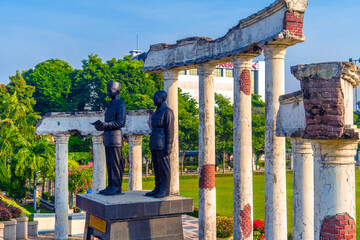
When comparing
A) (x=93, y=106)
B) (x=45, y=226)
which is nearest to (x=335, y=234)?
(x=45, y=226)

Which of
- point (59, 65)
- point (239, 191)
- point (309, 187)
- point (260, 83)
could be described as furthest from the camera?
point (260, 83)

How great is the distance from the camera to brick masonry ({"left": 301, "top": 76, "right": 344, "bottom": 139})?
7359 mm

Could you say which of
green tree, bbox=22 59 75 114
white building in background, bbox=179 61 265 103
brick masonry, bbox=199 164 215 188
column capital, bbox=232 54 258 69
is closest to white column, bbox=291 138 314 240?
column capital, bbox=232 54 258 69

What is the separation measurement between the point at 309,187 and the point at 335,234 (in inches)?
191

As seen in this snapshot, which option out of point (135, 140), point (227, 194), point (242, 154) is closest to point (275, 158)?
point (242, 154)

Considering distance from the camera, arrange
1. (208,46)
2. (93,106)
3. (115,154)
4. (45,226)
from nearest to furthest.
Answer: (115,154) → (208,46) → (45,226) → (93,106)

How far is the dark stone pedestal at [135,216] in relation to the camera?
481 inches

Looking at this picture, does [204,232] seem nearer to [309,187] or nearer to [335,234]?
[309,187]

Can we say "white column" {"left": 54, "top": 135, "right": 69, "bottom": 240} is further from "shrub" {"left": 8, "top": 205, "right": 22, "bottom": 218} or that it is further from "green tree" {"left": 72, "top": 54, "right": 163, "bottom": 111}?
"green tree" {"left": 72, "top": 54, "right": 163, "bottom": 111}

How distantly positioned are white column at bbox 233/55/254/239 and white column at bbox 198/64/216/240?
2014 millimetres

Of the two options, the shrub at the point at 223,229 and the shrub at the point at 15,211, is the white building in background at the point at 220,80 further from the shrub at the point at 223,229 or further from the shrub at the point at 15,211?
the shrub at the point at 223,229

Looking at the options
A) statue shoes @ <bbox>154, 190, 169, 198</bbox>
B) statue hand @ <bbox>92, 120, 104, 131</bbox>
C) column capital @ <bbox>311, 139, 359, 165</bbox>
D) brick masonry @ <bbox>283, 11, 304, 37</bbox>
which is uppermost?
brick masonry @ <bbox>283, 11, 304, 37</bbox>

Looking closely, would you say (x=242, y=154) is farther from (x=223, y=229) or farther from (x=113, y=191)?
(x=223, y=229)

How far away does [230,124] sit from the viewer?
58531 mm
